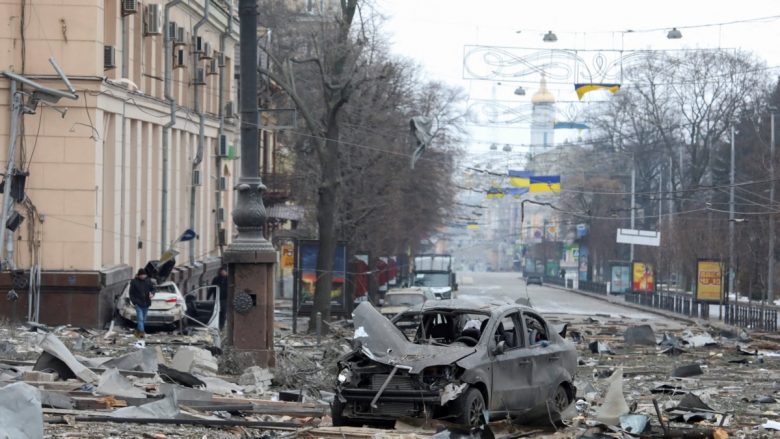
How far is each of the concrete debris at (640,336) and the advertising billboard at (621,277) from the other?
43.1 m

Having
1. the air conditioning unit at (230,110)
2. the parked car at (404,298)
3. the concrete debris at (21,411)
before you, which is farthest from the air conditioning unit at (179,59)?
the concrete debris at (21,411)

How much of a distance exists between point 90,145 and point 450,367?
60.7 ft

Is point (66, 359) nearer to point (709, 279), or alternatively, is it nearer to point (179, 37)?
point (179, 37)

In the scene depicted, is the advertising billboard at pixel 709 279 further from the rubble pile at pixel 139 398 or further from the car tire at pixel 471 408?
the car tire at pixel 471 408

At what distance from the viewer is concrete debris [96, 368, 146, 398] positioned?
573 inches

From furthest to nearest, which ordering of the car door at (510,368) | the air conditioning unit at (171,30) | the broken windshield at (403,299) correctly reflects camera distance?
the broken windshield at (403,299) < the air conditioning unit at (171,30) < the car door at (510,368)

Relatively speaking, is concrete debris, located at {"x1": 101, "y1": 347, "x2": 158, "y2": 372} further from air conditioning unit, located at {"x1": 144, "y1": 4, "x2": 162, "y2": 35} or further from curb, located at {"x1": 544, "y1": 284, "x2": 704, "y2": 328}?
curb, located at {"x1": 544, "y1": 284, "x2": 704, "y2": 328}

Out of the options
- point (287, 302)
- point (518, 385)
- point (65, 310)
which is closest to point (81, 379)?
point (518, 385)

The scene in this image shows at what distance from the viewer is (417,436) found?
12.4 metres

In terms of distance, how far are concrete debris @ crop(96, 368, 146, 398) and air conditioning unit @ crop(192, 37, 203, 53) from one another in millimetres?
28192

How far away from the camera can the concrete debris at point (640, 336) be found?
1319 inches

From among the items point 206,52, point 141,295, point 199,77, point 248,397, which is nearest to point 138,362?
point 248,397

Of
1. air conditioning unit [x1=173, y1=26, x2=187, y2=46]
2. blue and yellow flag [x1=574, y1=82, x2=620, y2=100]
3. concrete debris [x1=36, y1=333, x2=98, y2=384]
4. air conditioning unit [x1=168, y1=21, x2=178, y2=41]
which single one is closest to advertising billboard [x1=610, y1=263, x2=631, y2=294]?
air conditioning unit [x1=173, y1=26, x2=187, y2=46]

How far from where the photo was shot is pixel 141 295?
28.8 m
